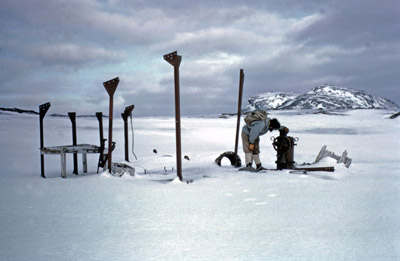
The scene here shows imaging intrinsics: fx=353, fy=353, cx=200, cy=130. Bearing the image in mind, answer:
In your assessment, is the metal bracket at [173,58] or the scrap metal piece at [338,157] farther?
the scrap metal piece at [338,157]

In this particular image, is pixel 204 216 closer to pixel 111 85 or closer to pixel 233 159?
pixel 111 85

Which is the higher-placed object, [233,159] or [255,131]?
[255,131]

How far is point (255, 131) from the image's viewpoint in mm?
8273

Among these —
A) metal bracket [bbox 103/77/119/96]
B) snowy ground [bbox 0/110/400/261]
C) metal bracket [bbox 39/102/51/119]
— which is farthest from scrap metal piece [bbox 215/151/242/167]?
metal bracket [bbox 39/102/51/119]

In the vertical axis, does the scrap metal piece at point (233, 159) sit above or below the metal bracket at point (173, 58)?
below

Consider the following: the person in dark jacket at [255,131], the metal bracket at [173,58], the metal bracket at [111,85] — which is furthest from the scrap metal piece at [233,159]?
the metal bracket at [111,85]

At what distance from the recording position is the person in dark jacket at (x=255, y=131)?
27.2 ft

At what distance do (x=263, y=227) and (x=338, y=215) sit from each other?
1116mm

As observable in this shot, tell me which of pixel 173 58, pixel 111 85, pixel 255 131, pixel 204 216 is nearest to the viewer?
pixel 204 216

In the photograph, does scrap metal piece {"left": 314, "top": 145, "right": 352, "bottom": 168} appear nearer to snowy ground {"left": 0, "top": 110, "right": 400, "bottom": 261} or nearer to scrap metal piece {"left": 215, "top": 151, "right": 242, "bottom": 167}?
snowy ground {"left": 0, "top": 110, "right": 400, "bottom": 261}

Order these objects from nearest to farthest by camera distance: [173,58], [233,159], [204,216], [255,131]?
1. [204,216]
2. [173,58]
3. [255,131]
4. [233,159]

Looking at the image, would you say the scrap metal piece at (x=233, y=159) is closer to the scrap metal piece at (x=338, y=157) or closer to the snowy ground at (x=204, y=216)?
the snowy ground at (x=204, y=216)

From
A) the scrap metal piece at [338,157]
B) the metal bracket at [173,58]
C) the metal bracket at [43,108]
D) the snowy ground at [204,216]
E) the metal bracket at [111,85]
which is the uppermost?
the metal bracket at [173,58]

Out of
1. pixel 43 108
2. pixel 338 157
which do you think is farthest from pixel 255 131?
pixel 43 108
